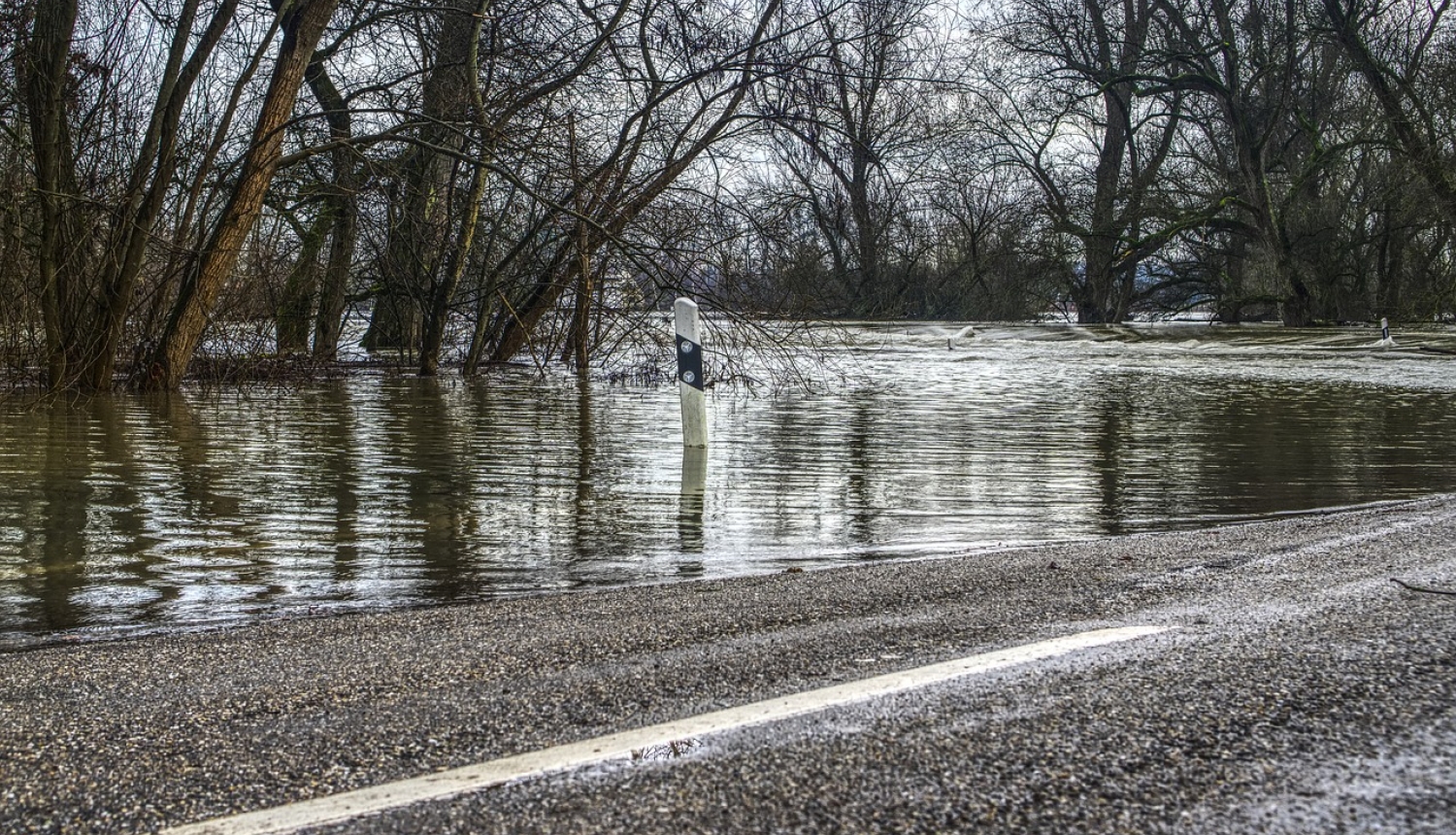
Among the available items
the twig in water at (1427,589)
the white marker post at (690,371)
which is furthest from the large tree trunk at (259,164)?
the twig in water at (1427,589)

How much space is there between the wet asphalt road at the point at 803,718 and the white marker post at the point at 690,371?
195 inches

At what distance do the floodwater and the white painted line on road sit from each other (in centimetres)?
226

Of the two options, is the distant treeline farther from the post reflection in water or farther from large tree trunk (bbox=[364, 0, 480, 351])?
the post reflection in water

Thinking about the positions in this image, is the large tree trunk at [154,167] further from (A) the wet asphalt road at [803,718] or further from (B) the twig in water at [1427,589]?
(B) the twig in water at [1427,589]

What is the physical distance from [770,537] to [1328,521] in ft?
9.96

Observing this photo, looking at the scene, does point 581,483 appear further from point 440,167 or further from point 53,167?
point 440,167

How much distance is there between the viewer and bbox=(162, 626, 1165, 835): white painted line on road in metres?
2.53

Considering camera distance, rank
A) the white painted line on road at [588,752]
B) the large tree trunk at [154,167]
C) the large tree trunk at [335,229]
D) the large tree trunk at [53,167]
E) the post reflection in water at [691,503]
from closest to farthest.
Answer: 1. the white painted line on road at [588,752]
2. the post reflection in water at [691,503]
3. the large tree trunk at [53,167]
4. the large tree trunk at [154,167]
5. the large tree trunk at [335,229]

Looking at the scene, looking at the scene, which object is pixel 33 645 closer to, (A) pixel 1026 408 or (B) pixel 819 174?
(A) pixel 1026 408

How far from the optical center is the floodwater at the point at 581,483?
564cm

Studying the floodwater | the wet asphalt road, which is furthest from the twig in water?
the floodwater

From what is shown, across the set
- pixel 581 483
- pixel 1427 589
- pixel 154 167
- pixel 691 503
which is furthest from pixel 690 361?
pixel 154 167

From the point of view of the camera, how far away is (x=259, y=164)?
539 inches

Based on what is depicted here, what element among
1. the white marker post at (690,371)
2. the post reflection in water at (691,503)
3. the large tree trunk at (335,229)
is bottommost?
the post reflection in water at (691,503)
